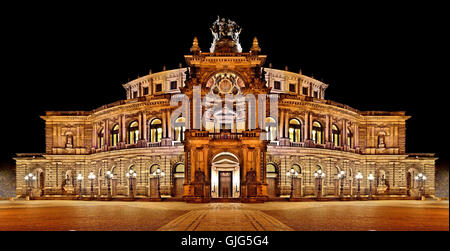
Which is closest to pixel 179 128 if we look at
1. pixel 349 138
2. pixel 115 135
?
pixel 115 135

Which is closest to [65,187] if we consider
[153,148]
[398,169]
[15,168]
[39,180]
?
[39,180]

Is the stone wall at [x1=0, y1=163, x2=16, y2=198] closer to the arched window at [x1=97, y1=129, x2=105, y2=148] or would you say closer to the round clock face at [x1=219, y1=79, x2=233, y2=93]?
the arched window at [x1=97, y1=129, x2=105, y2=148]

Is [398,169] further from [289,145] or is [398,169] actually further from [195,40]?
[195,40]

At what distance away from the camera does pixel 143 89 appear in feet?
243

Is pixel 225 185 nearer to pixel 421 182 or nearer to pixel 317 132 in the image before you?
pixel 317 132

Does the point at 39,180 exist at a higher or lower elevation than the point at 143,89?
lower

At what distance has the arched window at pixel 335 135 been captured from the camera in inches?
2762

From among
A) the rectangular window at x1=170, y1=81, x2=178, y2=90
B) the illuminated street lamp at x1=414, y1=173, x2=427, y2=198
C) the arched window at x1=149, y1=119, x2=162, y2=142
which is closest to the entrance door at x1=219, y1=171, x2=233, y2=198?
the arched window at x1=149, y1=119, x2=162, y2=142

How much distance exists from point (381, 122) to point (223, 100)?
1189 inches

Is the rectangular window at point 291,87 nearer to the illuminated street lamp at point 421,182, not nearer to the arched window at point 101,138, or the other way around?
the illuminated street lamp at point 421,182

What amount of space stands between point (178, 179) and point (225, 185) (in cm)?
837

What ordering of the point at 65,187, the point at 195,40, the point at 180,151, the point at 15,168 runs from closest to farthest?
the point at 195,40 → the point at 180,151 → the point at 65,187 → the point at 15,168

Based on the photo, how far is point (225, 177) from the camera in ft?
192

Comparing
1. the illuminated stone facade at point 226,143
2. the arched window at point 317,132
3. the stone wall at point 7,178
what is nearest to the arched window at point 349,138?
Result: the illuminated stone facade at point 226,143
